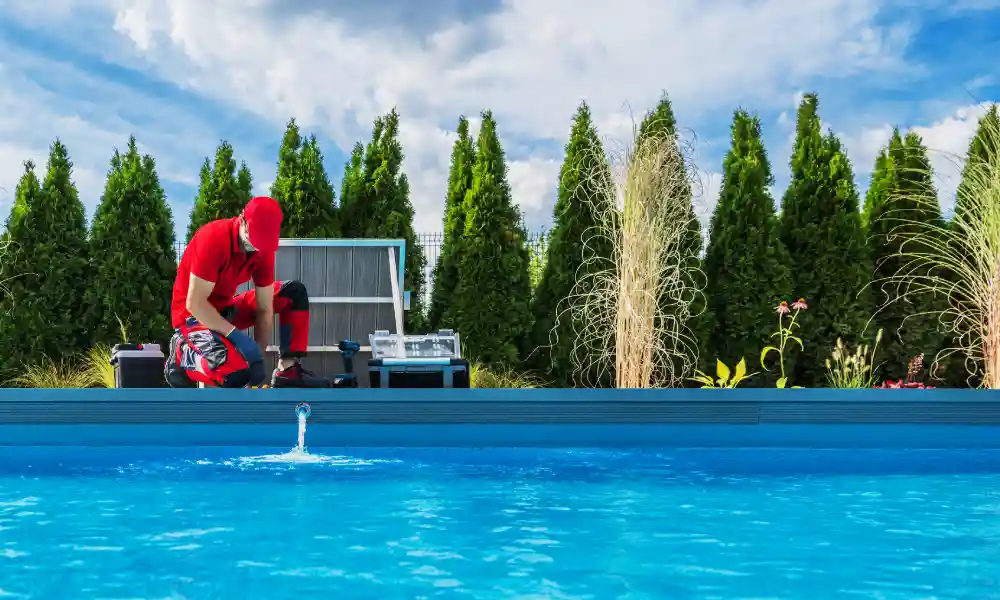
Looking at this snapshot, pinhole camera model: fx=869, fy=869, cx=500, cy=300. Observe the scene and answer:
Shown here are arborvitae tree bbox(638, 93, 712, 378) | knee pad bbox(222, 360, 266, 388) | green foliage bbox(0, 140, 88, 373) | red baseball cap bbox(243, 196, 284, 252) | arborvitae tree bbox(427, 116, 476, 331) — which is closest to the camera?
red baseball cap bbox(243, 196, 284, 252)

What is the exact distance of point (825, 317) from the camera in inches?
294

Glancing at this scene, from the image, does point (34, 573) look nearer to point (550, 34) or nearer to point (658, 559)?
point (658, 559)

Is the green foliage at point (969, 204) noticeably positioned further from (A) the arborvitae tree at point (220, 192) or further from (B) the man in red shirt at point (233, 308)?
(A) the arborvitae tree at point (220, 192)

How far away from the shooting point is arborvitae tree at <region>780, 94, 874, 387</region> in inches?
293

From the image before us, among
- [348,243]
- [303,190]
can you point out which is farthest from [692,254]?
[303,190]

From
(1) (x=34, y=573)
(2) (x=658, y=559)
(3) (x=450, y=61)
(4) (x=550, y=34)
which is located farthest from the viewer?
(3) (x=450, y=61)

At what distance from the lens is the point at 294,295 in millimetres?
5215

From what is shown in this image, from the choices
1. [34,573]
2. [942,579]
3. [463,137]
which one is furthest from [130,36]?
[942,579]

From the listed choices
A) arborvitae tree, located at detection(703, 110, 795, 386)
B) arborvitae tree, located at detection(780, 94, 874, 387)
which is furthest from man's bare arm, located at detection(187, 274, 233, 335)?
arborvitae tree, located at detection(780, 94, 874, 387)

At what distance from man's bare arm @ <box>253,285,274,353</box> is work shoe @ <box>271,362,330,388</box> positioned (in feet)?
0.65

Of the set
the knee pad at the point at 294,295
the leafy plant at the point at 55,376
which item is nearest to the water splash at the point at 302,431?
the knee pad at the point at 294,295

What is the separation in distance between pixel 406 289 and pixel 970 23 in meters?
4.80

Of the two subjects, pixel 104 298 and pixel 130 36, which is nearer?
pixel 130 36

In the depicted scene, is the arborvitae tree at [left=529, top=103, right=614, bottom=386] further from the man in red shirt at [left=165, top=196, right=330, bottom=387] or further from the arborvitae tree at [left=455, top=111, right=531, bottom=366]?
the man in red shirt at [left=165, top=196, right=330, bottom=387]
